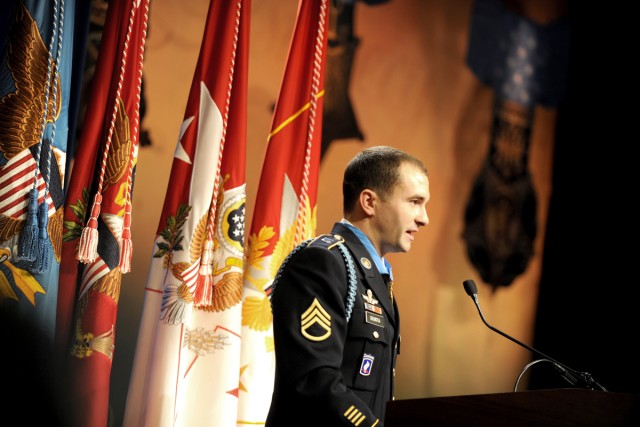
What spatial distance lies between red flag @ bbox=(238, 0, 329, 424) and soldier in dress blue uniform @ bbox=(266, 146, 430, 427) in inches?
27.7

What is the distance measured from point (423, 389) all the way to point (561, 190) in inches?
56.9

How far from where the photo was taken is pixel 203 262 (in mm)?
2494

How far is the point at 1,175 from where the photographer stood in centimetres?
206

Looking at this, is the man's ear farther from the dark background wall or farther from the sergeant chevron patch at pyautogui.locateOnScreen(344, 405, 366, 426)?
the dark background wall

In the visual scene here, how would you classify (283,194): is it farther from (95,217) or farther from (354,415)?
(354,415)

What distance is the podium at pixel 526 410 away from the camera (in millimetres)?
1300

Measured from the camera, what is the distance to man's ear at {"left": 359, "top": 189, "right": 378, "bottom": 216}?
2.01 meters

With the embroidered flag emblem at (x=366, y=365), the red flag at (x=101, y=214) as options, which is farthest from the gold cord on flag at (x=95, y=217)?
the embroidered flag emblem at (x=366, y=365)

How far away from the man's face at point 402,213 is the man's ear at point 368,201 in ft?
0.04

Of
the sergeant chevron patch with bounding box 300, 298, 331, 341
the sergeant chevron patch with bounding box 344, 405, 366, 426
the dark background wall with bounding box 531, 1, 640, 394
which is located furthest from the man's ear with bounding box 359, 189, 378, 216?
the dark background wall with bounding box 531, 1, 640, 394

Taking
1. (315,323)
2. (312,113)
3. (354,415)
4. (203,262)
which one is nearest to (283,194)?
(312,113)

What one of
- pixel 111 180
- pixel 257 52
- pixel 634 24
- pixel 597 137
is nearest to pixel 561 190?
pixel 597 137

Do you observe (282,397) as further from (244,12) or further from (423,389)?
(423,389)

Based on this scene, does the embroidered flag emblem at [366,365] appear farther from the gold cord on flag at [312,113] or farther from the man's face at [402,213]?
the gold cord on flag at [312,113]
